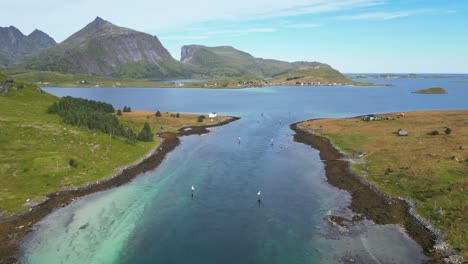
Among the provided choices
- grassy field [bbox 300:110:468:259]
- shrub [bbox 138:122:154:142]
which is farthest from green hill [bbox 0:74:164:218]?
grassy field [bbox 300:110:468:259]

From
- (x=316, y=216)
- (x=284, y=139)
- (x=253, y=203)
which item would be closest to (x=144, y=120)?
(x=284, y=139)

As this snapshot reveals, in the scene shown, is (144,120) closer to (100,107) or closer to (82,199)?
(100,107)

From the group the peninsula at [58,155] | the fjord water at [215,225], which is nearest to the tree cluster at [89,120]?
the peninsula at [58,155]

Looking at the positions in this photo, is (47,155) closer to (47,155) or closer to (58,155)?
(47,155)

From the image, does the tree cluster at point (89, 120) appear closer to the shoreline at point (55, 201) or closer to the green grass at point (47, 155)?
the green grass at point (47, 155)

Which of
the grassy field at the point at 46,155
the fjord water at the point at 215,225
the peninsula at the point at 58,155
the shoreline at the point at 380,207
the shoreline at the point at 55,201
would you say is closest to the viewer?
the fjord water at the point at 215,225

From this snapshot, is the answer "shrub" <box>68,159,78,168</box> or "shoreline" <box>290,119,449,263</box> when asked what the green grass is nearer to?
"shrub" <box>68,159,78,168</box>
